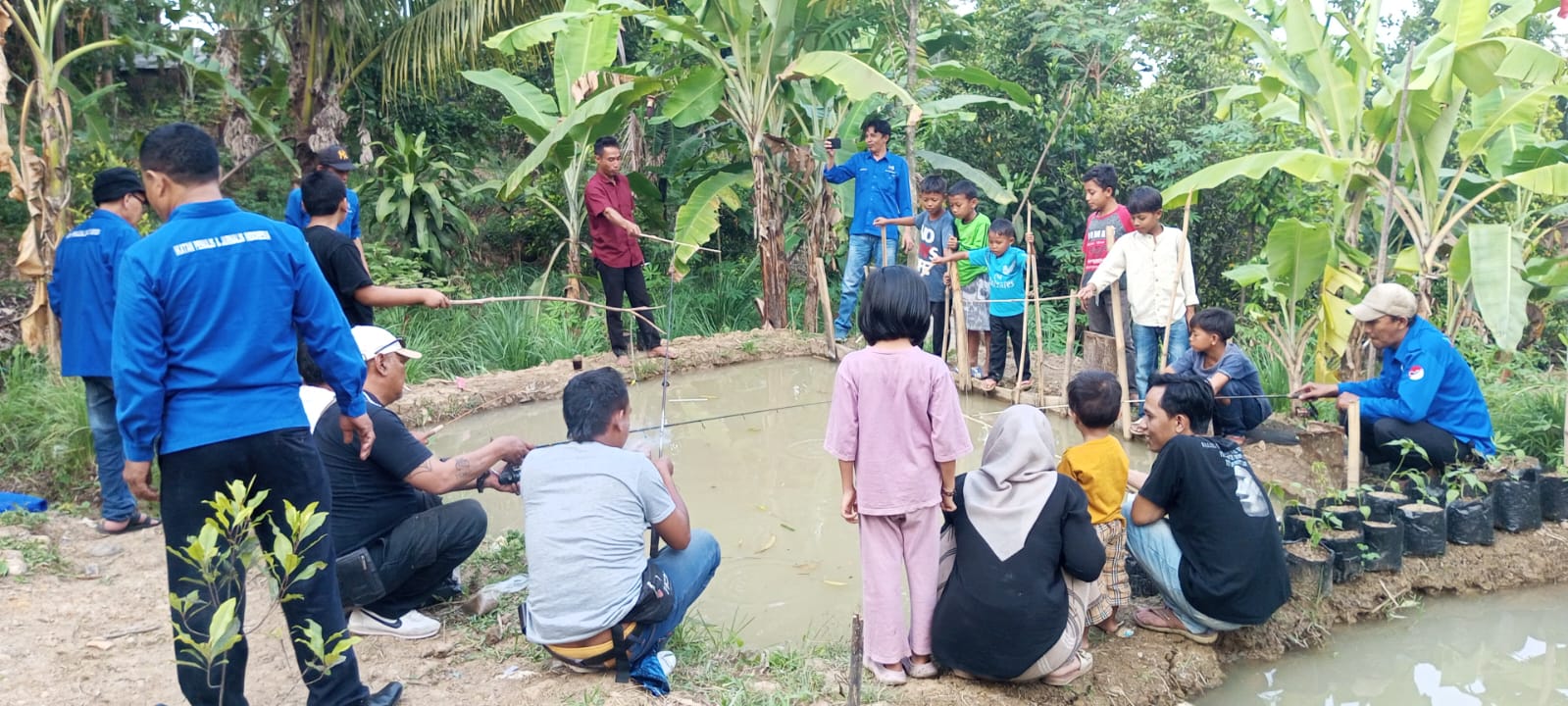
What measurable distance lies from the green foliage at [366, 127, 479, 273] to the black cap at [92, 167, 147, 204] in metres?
5.47

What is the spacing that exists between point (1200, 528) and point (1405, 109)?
3335 mm

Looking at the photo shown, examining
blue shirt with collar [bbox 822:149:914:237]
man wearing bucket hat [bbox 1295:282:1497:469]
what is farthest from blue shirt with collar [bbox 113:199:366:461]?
blue shirt with collar [bbox 822:149:914:237]

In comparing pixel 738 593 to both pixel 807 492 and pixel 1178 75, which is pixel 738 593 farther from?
pixel 1178 75

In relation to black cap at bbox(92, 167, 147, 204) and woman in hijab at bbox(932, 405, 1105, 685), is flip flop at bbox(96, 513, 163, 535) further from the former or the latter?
woman in hijab at bbox(932, 405, 1105, 685)

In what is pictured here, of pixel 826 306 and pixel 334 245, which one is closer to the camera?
pixel 334 245

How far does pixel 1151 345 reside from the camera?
6781 millimetres

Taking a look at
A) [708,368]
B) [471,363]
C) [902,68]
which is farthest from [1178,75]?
[471,363]

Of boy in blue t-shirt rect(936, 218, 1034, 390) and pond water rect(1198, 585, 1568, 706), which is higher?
boy in blue t-shirt rect(936, 218, 1034, 390)

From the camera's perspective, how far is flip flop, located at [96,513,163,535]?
5.02 metres

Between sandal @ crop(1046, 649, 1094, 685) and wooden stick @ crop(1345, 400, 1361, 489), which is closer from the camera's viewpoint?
sandal @ crop(1046, 649, 1094, 685)

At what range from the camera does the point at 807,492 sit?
571 centimetres

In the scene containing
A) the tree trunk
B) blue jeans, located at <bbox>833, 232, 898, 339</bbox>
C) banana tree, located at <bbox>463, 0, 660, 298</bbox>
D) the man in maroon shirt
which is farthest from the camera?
the tree trunk

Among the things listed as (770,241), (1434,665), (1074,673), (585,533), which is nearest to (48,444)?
(585,533)

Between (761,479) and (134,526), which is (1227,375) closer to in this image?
(761,479)
